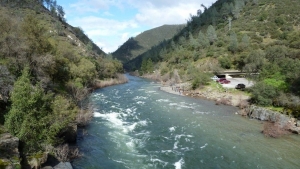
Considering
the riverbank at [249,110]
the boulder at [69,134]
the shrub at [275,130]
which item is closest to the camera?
the boulder at [69,134]

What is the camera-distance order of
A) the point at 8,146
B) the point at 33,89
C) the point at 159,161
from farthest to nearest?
the point at 159,161 < the point at 33,89 < the point at 8,146

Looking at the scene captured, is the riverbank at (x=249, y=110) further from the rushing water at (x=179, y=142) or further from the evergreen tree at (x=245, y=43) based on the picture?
the evergreen tree at (x=245, y=43)

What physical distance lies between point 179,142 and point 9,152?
18.9 metres

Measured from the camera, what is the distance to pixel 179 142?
90.8 ft

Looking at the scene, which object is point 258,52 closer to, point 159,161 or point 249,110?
point 249,110

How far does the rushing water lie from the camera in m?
22.5

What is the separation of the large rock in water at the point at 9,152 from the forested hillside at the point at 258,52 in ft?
122

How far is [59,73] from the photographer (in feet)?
131

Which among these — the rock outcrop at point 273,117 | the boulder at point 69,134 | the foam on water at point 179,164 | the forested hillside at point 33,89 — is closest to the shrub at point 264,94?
the rock outcrop at point 273,117

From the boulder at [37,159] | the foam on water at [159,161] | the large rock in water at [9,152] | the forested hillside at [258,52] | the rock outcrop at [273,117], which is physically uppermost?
the forested hillside at [258,52]

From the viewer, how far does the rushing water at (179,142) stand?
22453 millimetres

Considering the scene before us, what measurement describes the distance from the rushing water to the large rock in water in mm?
7810

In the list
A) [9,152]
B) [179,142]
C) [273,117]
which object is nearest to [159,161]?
[179,142]

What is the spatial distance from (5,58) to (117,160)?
17530 millimetres
